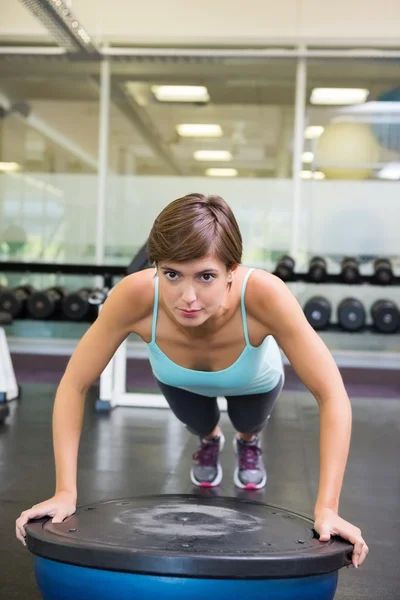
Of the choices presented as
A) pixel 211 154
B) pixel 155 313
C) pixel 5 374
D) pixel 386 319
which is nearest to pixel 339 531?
pixel 155 313

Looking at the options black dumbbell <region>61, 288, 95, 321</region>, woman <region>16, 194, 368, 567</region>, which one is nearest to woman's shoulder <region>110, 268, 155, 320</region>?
woman <region>16, 194, 368, 567</region>

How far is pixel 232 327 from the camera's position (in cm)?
156

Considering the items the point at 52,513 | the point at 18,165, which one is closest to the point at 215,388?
the point at 52,513

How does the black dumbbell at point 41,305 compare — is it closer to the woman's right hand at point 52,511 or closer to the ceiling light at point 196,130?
the ceiling light at point 196,130

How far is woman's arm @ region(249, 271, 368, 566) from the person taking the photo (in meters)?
1.25

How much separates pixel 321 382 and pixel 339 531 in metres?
0.26

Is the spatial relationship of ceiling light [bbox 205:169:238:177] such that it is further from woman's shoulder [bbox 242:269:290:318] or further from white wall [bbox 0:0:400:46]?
woman's shoulder [bbox 242:269:290:318]

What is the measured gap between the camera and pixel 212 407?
6.85 ft

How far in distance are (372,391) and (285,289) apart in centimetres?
402

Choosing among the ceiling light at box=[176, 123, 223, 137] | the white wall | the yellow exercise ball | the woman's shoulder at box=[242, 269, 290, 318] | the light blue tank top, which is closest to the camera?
the woman's shoulder at box=[242, 269, 290, 318]

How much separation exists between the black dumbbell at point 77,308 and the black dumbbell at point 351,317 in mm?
1862

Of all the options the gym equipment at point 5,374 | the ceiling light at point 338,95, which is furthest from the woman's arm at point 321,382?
the ceiling light at point 338,95

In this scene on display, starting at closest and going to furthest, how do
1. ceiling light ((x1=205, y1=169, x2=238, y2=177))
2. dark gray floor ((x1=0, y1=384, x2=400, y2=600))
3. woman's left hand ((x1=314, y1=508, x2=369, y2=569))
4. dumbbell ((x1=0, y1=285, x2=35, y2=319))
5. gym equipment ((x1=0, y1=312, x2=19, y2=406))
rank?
1. woman's left hand ((x1=314, y1=508, x2=369, y2=569))
2. dark gray floor ((x1=0, y1=384, x2=400, y2=600))
3. gym equipment ((x1=0, y1=312, x2=19, y2=406))
4. dumbbell ((x1=0, y1=285, x2=35, y2=319))
5. ceiling light ((x1=205, y1=169, x2=238, y2=177))

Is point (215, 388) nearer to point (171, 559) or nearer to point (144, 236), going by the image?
point (171, 559)
